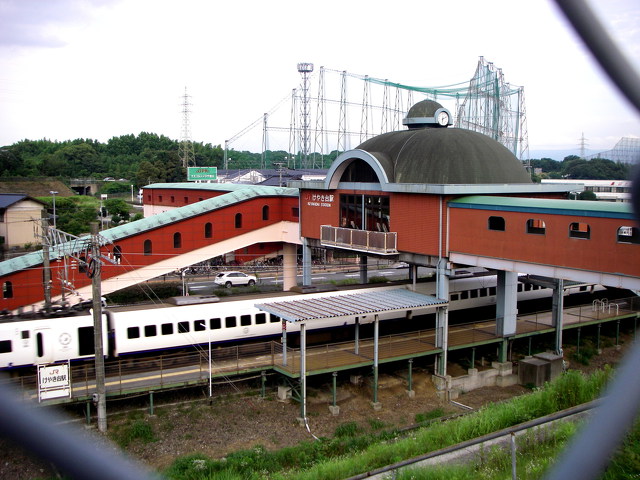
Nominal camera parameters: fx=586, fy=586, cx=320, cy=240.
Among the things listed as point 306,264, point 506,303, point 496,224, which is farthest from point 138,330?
point 506,303

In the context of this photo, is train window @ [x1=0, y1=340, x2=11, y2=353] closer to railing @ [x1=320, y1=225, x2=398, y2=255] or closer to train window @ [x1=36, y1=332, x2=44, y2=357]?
train window @ [x1=36, y1=332, x2=44, y2=357]

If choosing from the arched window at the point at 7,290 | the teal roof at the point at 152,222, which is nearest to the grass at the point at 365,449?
the teal roof at the point at 152,222

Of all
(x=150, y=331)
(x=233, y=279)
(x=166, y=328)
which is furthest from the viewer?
(x=233, y=279)

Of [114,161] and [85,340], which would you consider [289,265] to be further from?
[114,161]

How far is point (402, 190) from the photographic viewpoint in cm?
2200

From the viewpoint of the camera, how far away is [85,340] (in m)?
18.2

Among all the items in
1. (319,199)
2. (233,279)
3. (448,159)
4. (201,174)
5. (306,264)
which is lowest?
(233,279)

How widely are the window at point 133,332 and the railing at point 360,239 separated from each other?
9.22m

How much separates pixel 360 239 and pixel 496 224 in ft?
19.0

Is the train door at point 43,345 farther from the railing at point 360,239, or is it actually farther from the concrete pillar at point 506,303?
the concrete pillar at point 506,303

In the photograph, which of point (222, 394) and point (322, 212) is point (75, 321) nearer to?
point (222, 394)

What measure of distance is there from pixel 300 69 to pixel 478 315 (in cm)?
4891

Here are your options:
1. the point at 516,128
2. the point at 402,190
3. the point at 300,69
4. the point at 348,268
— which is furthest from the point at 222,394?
the point at 516,128

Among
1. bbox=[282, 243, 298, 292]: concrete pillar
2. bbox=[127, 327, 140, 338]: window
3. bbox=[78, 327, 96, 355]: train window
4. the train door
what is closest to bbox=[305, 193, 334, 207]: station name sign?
bbox=[282, 243, 298, 292]: concrete pillar
